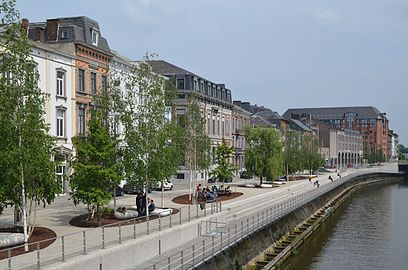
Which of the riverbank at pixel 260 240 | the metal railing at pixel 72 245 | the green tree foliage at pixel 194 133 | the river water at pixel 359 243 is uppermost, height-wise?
the green tree foliage at pixel 194 133

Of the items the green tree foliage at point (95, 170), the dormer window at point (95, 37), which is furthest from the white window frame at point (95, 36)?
the green tree foliage at point (95, 170)

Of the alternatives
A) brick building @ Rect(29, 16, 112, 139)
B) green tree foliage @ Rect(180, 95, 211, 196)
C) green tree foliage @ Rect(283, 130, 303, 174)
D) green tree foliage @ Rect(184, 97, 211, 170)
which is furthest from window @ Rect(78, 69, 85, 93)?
green tree foliage @ Rect(283, 130, 303, 174)

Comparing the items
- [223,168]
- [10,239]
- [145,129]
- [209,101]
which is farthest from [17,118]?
[209,101]

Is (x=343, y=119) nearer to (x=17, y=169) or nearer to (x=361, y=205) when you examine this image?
(x=361, y=205)

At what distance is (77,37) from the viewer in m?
40.8

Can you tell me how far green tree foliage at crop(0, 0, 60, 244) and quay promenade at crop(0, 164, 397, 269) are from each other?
2.66 meters

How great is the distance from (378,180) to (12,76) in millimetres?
104502

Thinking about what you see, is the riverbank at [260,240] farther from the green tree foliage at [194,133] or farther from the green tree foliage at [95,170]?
the green tree foliage at [194,133]

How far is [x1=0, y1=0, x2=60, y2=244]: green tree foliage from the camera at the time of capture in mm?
18016

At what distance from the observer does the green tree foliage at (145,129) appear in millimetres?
27719

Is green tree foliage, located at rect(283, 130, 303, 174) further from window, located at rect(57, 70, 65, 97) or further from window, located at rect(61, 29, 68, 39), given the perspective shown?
window, located at rect(57, 70, 65, 97)

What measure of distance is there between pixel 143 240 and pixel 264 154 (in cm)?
3945

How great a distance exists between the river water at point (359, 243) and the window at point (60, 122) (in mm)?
19065

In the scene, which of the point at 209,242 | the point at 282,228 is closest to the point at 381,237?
the point at 282,228
